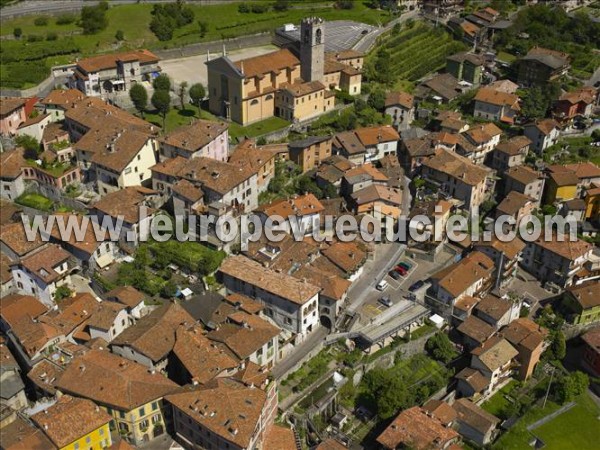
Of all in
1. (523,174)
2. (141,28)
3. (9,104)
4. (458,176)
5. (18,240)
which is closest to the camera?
(18,240)

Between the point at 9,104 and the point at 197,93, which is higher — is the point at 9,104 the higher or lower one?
the lower one

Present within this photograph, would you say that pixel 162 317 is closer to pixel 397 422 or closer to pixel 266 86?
pixel 397 422

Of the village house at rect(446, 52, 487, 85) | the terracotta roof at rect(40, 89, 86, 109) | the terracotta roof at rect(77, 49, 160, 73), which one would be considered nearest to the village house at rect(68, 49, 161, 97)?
the terracotta roof at rect(77, 49, 160, 73)

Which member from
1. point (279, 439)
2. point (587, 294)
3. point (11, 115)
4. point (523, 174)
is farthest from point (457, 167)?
point (11, 115)

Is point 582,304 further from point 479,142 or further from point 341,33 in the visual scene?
point 341,33

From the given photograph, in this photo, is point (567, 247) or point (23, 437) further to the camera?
point (567, 247)

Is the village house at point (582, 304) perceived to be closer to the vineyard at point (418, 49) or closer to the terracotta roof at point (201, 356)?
the terracotta roof at point (201, 356)
